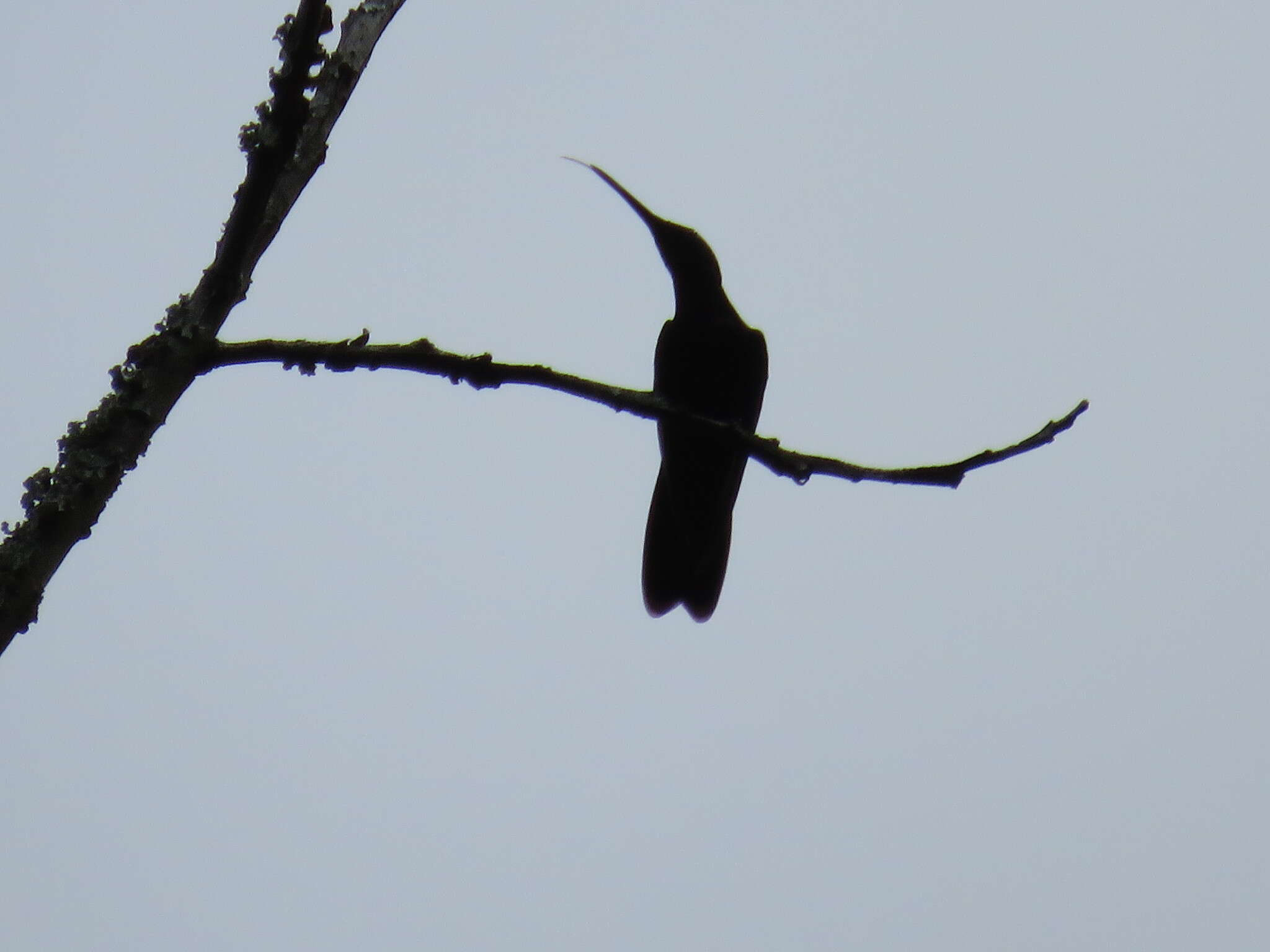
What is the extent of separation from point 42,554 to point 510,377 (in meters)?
0.90

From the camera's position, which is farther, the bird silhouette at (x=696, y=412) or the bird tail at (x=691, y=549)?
the bird tail at (x=691, y=549)

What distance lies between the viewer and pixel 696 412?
4711 mm

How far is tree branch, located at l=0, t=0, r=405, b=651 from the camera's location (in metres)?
1.86

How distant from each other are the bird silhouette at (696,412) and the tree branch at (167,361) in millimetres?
2405

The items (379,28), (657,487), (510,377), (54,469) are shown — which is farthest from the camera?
(657,487)

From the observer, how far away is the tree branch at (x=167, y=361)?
1.86 m

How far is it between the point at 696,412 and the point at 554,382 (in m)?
2.41

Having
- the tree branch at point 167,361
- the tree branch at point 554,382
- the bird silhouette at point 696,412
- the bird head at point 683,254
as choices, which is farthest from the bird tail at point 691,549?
the tree branch at point 167,361

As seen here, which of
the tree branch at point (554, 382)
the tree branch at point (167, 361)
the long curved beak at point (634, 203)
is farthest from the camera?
the long curved beak at point (634, 203)

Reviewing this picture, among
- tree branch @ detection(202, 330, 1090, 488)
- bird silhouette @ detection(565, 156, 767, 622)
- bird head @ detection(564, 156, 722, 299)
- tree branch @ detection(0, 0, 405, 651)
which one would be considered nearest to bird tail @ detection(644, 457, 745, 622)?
bird silhouette @ detection(565, 156, 767, 622)

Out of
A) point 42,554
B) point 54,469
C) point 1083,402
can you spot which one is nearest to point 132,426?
point 54,469

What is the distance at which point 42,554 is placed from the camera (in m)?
1.86

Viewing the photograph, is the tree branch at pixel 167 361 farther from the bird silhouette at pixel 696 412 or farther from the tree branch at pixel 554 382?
the bird silhouette at pixel 696 412

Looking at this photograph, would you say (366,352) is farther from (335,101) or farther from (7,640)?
(7,640)
